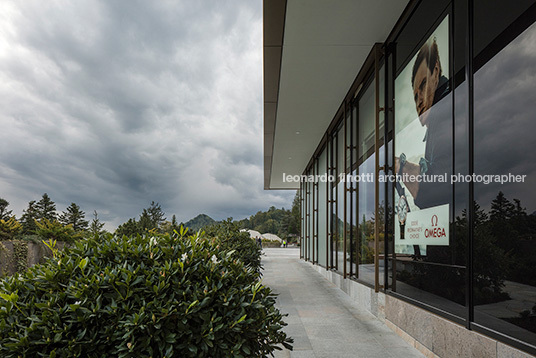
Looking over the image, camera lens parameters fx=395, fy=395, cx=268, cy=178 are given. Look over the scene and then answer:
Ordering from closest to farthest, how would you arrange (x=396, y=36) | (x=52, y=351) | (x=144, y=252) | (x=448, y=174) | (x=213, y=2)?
(x=52, y=351) → (x=144, y=252) → (x=448, y=174) → (x=396, y=36) → (x=213, y=2)

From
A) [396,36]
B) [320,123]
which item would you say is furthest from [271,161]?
[396,36]

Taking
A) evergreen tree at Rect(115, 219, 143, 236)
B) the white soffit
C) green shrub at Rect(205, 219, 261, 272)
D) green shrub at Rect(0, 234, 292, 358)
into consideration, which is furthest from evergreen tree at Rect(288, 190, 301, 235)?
green shrub at Rect(0, 234, 292, 358)

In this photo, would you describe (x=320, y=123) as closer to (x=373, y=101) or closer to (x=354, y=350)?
(x=373, y=101)

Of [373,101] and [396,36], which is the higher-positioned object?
[396,36]

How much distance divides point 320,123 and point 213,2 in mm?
4502

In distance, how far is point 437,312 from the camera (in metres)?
4.23

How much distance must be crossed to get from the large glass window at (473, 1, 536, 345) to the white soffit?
7.18 ft

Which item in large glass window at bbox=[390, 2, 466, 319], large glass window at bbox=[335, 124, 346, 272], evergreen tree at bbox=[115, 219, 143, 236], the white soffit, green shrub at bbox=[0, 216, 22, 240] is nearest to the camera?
large glass window at bbox=[390, 2, 466, 319]

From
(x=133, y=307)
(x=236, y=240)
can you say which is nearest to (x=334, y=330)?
(x=236, y=240)

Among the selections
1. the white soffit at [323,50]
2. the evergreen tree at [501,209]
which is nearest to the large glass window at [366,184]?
the white soffit at [323,50]

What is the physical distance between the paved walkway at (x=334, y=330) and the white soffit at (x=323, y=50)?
3903mm

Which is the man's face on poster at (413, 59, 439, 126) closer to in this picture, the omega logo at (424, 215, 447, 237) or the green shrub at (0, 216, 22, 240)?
the omega logo at (424, 215, 447, 237)

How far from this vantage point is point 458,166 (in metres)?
3.84

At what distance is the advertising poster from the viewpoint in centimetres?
422
